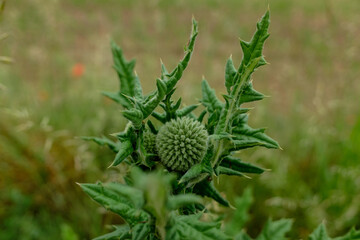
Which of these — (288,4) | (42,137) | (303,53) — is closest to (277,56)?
(303,53)

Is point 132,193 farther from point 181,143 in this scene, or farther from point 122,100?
point 122,100

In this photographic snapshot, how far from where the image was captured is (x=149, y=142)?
1.18 m

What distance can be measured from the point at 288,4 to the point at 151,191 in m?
8.41

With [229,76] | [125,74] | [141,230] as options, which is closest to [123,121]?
[125,74]

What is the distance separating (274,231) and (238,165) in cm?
45

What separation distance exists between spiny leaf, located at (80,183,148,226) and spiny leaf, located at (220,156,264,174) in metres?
0.37

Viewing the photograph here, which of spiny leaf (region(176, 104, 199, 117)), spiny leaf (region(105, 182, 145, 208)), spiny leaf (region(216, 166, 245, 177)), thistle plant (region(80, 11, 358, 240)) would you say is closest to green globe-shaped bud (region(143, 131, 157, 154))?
thistle plant (region(80, 11, 358, 240))

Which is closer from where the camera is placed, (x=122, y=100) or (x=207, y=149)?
(x=207, y=149)

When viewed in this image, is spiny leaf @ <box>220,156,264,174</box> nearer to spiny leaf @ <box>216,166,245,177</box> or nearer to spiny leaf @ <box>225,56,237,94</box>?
spiny leaf @ <box>216,166,245,177</box>

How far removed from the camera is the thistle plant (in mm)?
868

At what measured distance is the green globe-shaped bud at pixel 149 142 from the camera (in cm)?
117

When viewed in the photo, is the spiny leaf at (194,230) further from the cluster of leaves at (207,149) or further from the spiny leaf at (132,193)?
the spiny leaf at (132,193)

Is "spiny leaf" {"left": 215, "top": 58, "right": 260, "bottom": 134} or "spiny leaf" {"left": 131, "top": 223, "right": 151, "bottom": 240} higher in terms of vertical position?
"spiny leaf" {"left": 215, "top": 58, "right": 260, "bottom": 134}

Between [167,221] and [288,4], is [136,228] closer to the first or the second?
[167,221]
